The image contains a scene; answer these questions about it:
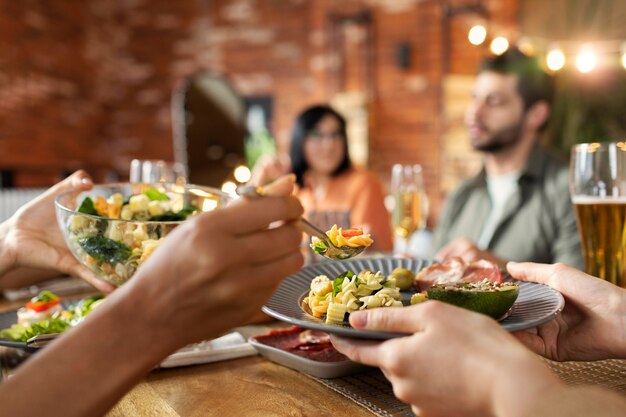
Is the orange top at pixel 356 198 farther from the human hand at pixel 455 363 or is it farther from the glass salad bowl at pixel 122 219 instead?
the human hand at pixel 455 363

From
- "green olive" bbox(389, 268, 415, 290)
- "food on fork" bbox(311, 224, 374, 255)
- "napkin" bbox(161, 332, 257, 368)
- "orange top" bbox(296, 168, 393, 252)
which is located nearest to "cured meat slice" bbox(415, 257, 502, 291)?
"green olive" bbox(389, 268, 415, 290)

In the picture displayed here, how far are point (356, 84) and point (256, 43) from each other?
1.23 metres

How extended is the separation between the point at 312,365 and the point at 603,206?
64 cm

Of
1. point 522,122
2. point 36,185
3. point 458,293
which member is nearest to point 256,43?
point 36,185

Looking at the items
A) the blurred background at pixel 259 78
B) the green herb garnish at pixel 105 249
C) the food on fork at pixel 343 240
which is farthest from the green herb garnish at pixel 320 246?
the blurred background at pixel 259 78

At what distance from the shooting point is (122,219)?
0.86 m

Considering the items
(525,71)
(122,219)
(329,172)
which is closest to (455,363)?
(122,219)

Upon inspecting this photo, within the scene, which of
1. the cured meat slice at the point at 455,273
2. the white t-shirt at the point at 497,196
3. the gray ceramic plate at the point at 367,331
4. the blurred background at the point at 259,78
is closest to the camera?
the gray ceramic plate at the point at 367,331

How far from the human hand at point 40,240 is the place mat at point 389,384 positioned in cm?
56

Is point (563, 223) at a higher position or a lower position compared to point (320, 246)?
lower

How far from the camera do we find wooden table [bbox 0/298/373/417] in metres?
0.66

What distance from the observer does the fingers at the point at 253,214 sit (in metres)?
0.52

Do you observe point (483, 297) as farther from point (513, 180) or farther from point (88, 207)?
point (513, 180)

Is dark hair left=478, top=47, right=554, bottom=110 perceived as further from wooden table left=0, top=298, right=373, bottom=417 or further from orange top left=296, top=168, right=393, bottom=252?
wooden table left=0, top=298, right=373, bottom=417
